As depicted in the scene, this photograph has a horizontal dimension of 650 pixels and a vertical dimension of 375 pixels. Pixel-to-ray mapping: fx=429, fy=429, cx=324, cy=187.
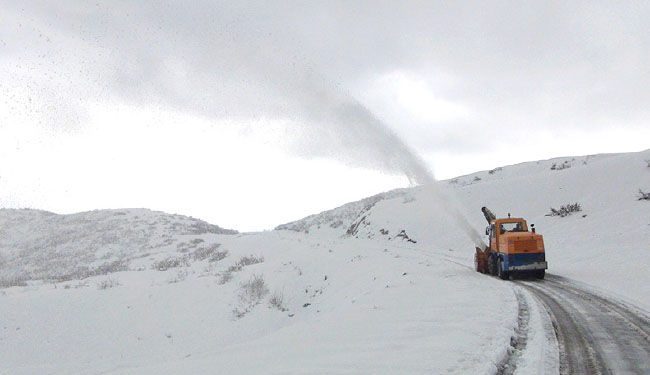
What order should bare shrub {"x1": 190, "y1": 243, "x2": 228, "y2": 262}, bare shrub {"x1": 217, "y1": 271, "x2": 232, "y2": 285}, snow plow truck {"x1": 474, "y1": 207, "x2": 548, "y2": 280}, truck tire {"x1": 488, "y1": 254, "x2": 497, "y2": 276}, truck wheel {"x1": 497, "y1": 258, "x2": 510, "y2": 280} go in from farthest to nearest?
bare shrub {"x1": 190, "y1": 243, "x2": 228, "y2": 262}, bare shrub {"x1": 217, "y1": 271, "x2": 232, "y2": 285}, truck tire {"x1": 488, "y1": 254, "x2": 497, "y2": 276}, truck wheel {"x1": 497, "y1": 258, "x2": 510, "y2": 280}, snow plow truck {"x1": 474, "y1": 207, "x2": 548, "y2": 280}

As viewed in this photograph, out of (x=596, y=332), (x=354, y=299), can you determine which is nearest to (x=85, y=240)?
(x=354, y=299)

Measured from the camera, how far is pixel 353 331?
8.56 meters

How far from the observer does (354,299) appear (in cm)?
1434

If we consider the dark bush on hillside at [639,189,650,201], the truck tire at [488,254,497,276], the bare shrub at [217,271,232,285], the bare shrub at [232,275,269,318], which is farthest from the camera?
the dark bush on hillside at [639,189,650,201]

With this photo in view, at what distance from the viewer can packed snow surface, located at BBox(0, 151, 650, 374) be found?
7148 mm

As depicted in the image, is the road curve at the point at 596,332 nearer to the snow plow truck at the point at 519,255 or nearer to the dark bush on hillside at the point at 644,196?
the snow plow truck at the point at 519,255

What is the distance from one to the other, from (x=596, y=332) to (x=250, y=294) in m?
13.3

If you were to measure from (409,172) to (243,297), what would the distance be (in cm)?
1090

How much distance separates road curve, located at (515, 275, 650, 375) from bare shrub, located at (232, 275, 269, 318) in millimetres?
10406

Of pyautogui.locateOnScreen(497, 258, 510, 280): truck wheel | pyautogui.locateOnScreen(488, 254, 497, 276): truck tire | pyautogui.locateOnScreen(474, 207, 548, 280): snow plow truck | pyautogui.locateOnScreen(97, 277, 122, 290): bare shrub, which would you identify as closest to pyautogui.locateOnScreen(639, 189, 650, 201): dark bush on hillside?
pyautogui.locateOnScreen(474, 207, 548, 280): snow plow truck

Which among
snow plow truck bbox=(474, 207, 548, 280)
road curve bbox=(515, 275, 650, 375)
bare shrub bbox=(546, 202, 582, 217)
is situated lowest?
road curve bbox=(515, 275, 650, 375)

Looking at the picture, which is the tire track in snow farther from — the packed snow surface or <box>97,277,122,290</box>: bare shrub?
<box>97,277,122,290</box>: bare shrub

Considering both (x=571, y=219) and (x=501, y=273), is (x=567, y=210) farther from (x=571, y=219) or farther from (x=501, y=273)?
(x=501, y=273)

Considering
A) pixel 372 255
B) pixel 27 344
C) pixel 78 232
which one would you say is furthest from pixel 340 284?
pixel 78 232
